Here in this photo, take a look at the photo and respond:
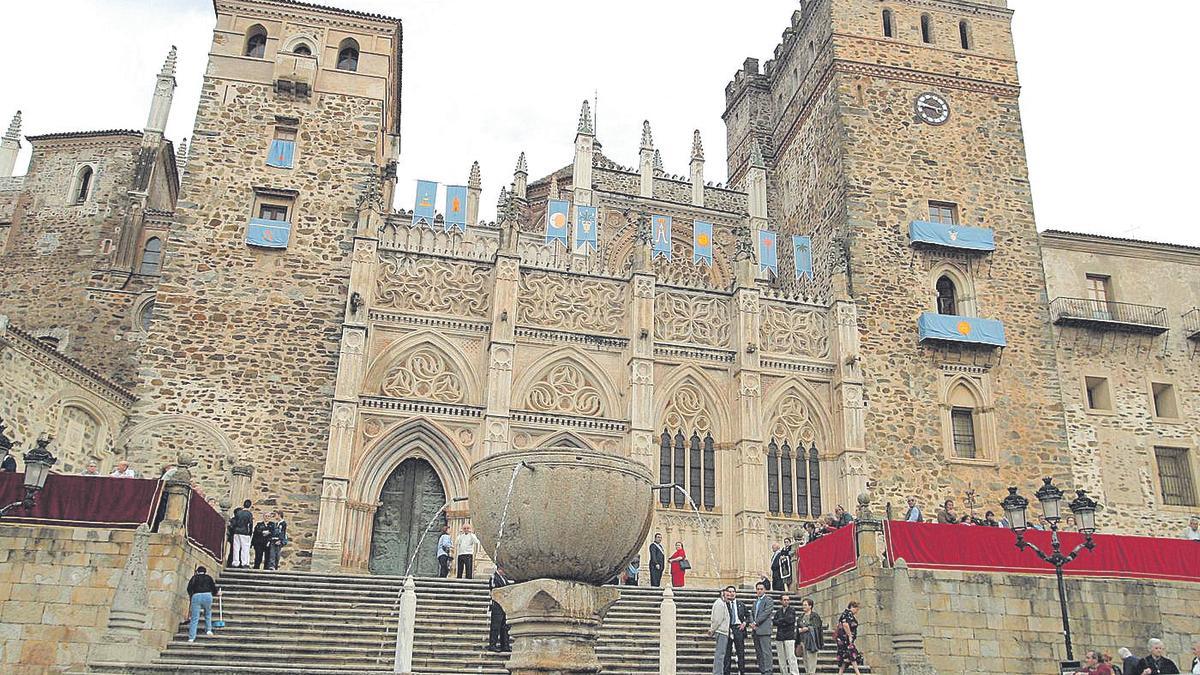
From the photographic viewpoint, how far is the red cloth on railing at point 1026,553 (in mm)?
17703

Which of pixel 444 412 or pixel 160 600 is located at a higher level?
pixel 444 412

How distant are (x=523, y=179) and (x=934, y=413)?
18091 millimetres

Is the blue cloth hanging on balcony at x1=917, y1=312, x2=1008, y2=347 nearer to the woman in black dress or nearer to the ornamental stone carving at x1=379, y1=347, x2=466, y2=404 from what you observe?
the ornamental stone carving at x1=379, y1=347, x2=466, y2=404

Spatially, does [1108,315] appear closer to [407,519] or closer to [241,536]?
[407,519]

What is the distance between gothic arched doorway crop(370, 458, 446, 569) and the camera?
23.2 meters

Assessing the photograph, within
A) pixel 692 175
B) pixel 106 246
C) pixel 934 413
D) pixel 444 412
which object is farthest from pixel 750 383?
pixel 106 246

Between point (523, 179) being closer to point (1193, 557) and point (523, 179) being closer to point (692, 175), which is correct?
point (692, 175)

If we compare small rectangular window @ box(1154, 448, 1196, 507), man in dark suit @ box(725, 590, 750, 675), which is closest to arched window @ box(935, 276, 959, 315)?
small rectangular window @ box(1154, 448, 1196, 507)

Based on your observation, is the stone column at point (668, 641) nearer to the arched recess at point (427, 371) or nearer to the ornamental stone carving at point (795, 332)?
the arched recess at point (427, 371)

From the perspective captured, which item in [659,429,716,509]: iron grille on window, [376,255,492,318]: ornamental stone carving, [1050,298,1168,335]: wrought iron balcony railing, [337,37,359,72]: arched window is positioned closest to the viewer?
[659,429,716,509]: iron grille on window

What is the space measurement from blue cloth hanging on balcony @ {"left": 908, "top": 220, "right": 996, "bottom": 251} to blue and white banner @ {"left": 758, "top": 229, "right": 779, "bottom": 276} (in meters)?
4.25

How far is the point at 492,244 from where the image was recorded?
110ft

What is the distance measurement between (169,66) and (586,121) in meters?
15.6

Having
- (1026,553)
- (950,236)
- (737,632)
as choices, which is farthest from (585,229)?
(737,632)
